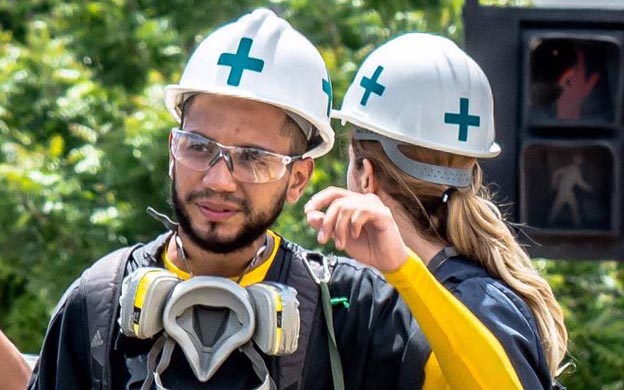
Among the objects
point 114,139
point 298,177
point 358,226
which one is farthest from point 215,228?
point 114,139

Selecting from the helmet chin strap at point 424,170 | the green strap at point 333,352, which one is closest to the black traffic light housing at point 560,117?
the helmet chin strap at point 424,170

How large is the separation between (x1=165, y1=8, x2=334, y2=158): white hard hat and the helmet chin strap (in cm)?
38

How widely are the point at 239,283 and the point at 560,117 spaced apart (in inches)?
104

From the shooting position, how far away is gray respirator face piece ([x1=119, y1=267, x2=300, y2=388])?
3.14m

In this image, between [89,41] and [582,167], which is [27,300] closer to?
[89,41]

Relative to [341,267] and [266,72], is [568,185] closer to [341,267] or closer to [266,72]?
[341,267]

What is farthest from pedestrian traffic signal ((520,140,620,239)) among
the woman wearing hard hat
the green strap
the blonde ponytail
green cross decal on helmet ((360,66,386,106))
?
the green strap

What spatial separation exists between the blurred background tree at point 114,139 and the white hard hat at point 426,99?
2608 millimetres

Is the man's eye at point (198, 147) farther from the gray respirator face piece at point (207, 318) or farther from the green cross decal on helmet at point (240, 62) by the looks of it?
the gray respirator face piece at point (207, 318)

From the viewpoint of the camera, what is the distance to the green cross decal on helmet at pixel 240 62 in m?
3.23

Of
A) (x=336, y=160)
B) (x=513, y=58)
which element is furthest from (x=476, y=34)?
(x=336, y=160)

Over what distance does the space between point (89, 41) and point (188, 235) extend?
5.09 metres

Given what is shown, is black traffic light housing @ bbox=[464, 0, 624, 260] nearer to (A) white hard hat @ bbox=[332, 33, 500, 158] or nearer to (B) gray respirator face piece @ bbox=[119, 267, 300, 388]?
(A) white hard hat @ bbox=[332, 33, 500, 158]

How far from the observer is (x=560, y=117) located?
568 cm
